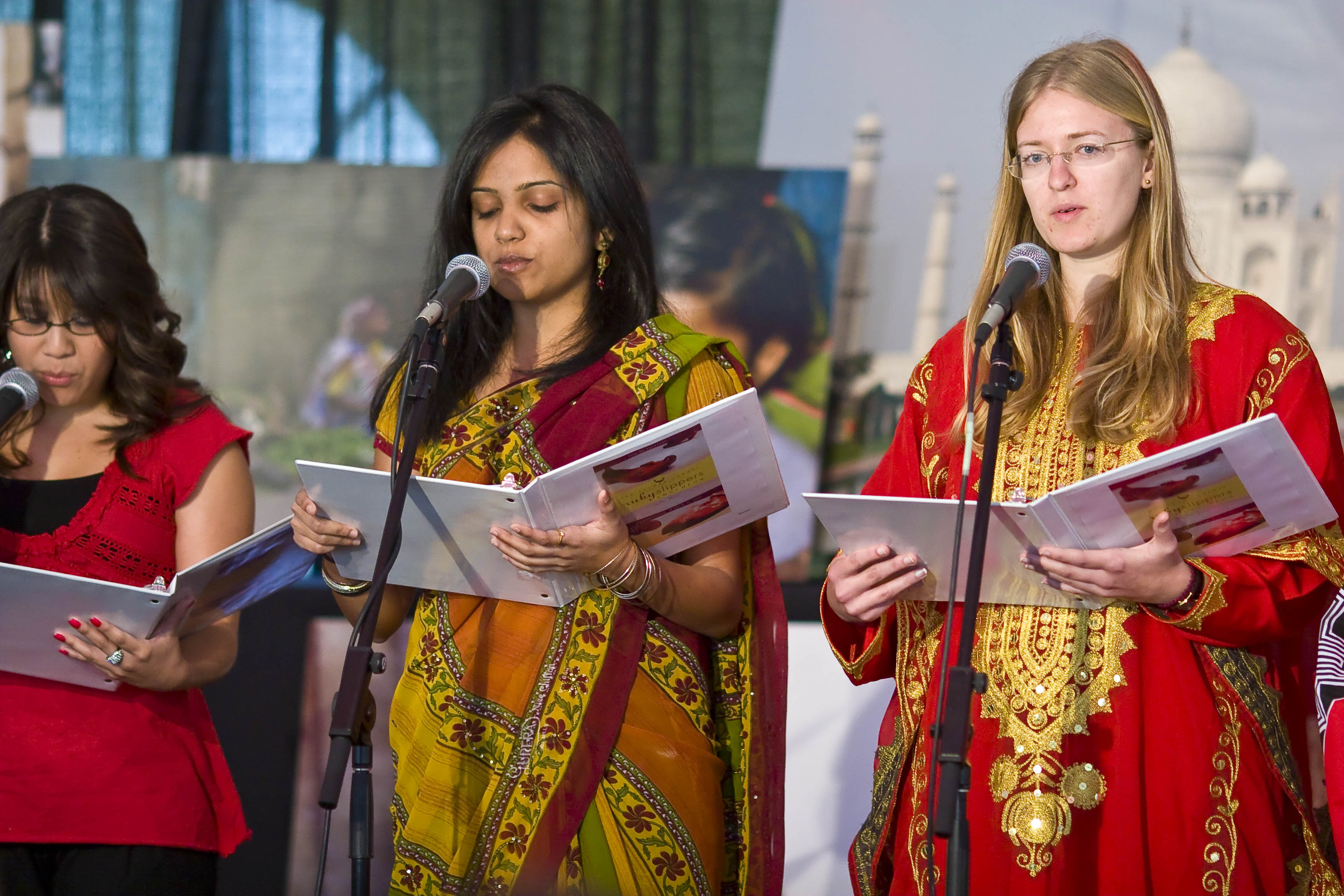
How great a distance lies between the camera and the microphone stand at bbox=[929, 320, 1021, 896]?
4.85ft

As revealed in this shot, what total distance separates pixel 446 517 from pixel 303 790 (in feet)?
5.78

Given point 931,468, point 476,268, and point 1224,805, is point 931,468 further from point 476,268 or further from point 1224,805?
point 476,268

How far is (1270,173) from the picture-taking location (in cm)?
411

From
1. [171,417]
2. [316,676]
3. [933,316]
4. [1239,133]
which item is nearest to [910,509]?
[171,417]

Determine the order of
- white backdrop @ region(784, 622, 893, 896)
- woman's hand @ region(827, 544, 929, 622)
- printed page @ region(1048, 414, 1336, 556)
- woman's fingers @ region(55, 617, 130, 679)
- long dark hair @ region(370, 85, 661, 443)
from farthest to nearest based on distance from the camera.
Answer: white backdrop @ region(784, 622, 893, 896) → long dark hair @ region(370, 85, 661, 443) → woman's fingers @ region(55, 617, 130, 679) → woman's hand @ region(827, 544, 929, 622) → printed page @ region(1048, 414, 1336, 556)

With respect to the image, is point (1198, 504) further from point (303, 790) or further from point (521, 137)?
point (303, 790)

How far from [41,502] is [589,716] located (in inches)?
38.1

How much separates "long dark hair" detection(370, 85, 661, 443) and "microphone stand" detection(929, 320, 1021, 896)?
76 centimetres

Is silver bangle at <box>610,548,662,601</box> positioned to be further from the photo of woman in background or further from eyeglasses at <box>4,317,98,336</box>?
the photo of woman in background

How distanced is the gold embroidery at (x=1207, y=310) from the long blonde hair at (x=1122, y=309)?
0.01 meters

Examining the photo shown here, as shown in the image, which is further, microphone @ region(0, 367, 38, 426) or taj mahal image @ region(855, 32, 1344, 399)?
taj mahal image @ region(855, 32, 1344, 399)

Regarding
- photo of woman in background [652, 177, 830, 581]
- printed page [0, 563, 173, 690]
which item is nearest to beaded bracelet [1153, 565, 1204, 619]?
printed page [0, 563, 173, 690]

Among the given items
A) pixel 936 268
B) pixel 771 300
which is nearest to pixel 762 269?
pixel 771 300

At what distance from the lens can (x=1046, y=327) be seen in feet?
6.57
